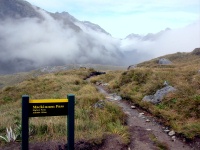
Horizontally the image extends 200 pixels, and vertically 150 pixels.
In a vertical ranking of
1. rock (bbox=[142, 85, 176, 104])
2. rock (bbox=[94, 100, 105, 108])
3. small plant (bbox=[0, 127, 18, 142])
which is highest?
rock (bbox=[142, 85, 176, 104])

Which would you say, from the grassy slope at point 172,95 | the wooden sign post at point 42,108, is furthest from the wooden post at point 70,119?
the grassy slope at point 172,95

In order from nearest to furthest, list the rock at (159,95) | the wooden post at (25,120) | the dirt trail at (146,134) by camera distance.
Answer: the wooden post at (25,120) < the dirt trail at (146,134) < the rock at (159,95)

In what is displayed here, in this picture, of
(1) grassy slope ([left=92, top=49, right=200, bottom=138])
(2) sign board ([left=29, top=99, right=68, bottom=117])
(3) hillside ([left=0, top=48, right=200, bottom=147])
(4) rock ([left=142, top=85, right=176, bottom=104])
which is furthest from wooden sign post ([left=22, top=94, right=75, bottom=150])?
(4) rock ([left=142, top=85, right=176, bottom=104])

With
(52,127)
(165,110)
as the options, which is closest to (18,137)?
(52,127)

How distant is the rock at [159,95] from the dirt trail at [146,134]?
Answer: 1857 mm

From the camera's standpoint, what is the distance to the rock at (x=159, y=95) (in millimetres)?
19562

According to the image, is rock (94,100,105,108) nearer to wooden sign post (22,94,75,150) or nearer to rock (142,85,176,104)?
rock (142,85,176,104)

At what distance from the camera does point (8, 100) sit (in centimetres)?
3167

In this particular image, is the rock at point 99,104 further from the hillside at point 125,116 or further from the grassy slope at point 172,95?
the grassy slope at point 172,95

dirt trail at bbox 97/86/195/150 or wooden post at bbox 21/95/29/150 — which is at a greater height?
wooden post at bbox 21/95/29/150

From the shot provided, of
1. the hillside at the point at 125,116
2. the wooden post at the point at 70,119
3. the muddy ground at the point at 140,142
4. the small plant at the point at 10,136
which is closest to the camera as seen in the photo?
the wooden post at the point at 70,119

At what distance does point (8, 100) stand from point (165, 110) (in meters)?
20.3

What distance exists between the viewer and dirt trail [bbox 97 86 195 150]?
12.8 metres

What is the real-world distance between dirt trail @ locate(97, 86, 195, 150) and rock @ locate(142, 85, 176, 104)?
73.1 inches
